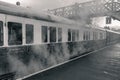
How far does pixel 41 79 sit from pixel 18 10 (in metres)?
2.44

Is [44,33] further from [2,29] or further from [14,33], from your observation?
[2,29]

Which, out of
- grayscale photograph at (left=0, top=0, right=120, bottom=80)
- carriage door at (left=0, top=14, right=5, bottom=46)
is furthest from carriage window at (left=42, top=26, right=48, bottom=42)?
carriage door at (left=0, top=14, right=5, bottom=46)

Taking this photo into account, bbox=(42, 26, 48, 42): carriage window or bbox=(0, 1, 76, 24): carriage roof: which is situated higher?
bbox=(0, 1, 76, 24): carriage roof

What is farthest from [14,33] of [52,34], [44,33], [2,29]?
[52,34]

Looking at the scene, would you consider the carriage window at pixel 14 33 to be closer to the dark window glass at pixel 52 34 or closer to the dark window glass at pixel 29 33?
the dark window glass at pixel 29 33

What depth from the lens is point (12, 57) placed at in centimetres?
459

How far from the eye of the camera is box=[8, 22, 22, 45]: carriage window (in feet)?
15.2

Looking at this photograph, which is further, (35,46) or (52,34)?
(52,34)

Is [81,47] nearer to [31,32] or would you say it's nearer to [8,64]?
[31,32]

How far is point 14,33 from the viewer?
4797 mm

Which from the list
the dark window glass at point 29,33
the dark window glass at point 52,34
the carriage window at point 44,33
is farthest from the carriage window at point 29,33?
the dark window glass at point 52,34

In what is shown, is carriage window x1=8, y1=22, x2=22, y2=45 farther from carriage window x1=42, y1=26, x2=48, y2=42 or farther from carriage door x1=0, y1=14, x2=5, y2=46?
carriage window x1=42, y1=26, x2=48, y2=42

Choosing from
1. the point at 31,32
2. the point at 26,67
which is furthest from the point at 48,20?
the point at 26,67

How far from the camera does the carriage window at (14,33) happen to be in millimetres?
4629
